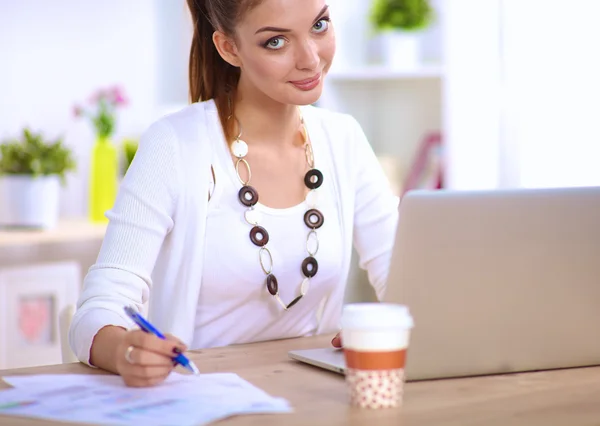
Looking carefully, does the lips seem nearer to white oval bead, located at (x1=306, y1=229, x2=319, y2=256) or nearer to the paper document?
white oval bead, located at (x1=306, y1=229, x2=319, y2=256)

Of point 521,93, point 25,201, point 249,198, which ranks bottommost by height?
point 25,201

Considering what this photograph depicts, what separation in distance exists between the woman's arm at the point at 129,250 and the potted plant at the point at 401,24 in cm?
227

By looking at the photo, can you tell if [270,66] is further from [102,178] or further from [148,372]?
[102,178]

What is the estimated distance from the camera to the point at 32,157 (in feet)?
10.3

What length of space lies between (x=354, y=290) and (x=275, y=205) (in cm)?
213

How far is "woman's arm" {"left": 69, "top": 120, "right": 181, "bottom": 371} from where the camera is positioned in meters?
1.32

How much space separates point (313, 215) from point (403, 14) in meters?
2.24

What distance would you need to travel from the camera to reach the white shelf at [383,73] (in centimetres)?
372

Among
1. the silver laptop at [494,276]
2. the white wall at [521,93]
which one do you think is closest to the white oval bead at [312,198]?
the silver laptop at [494,276]

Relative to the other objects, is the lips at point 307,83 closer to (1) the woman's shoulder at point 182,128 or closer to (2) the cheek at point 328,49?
(2) the cheek at point 328,49

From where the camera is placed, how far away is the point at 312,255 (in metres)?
1.72

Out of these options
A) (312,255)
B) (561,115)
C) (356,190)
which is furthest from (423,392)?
(561,115)

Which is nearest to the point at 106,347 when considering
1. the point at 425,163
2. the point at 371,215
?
the point at 371,215

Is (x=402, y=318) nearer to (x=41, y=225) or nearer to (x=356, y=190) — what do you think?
(x=356, y=190)
